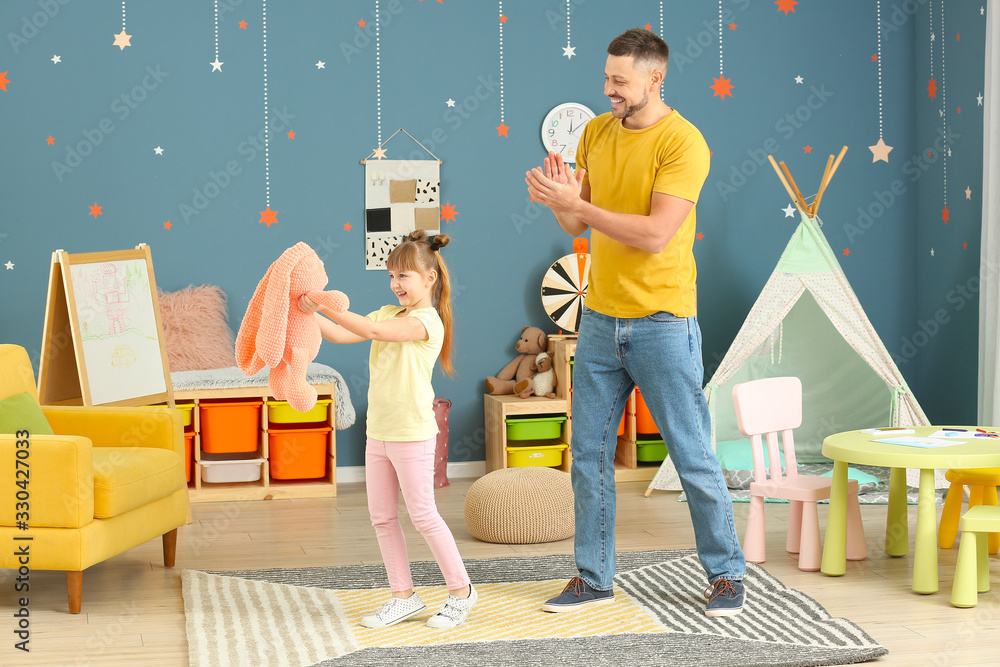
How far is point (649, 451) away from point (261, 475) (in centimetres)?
179

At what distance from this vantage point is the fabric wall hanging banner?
455 cm

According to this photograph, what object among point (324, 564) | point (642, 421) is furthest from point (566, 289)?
point (324, 564)

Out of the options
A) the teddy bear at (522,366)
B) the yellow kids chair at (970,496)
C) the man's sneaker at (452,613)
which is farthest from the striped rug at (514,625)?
the teddy bear at (522,366)

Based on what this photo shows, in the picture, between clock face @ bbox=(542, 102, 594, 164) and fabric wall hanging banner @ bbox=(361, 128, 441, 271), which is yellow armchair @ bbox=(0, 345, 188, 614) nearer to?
fabric wall hanging banner @ bbox=(361, 128, 441, 271)

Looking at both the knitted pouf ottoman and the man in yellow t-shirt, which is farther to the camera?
the knitted pouf ottoman

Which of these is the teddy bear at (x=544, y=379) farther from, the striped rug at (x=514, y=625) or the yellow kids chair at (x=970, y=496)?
the yellow kids chair at (x=970, y=496)

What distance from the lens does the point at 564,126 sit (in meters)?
4.68

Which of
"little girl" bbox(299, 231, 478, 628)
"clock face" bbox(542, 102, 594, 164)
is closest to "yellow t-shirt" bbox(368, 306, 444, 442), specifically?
"little girl" bbox(299, 231, 478, 628)

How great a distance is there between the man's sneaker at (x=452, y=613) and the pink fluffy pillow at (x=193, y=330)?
Result: 2256 millimetres

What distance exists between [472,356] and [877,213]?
7.19 ft

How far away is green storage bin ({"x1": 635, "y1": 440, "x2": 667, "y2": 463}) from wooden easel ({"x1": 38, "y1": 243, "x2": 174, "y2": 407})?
214 cm

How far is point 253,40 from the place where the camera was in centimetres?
445

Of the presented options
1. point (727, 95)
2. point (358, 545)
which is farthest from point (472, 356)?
point (727, 95)

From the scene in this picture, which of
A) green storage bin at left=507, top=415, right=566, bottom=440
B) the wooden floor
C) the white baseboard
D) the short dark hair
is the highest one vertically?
the short dark hair
